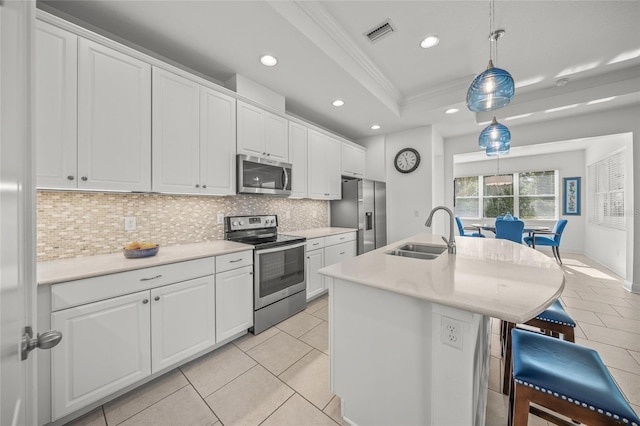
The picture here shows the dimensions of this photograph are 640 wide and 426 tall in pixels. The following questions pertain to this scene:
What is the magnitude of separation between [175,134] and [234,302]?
1618 mm

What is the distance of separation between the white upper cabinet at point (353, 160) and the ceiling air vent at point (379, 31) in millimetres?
1888

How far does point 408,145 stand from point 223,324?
13.8 feet

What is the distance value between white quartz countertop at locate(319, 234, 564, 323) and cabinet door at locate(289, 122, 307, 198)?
175cm

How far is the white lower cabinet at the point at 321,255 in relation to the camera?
3.08 m

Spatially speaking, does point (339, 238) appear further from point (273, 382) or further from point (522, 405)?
point (522, 405)

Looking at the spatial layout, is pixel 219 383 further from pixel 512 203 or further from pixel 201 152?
pixel 512 203

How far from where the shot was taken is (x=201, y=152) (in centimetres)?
229

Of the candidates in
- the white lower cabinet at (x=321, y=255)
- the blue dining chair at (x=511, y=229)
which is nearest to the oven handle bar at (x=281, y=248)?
the white lower cabinet at (x=321, y=255)

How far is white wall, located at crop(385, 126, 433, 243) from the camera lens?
170 inches

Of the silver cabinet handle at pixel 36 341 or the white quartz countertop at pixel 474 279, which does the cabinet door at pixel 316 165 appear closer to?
the white quartz countertop at pixel 474 279

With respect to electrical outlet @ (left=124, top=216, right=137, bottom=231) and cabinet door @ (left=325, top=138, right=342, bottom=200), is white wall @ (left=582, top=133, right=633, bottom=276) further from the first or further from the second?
electrical outlet @ (left=124, top=216, right=137, bottom=231)

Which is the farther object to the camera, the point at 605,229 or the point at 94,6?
the point at 605,229

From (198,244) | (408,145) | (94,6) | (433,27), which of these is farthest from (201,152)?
(408,145)

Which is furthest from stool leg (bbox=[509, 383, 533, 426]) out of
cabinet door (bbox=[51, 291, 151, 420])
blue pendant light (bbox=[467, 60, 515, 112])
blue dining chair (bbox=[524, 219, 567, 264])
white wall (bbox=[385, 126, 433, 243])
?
blue dining chair (bbox=[524, 219, 567, 264])
